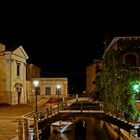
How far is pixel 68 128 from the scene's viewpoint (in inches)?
1686

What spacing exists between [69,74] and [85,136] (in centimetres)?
5159

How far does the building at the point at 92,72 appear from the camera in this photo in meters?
79.6

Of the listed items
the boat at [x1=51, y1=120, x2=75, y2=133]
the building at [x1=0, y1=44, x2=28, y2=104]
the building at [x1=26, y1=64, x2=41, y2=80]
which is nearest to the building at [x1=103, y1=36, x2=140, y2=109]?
the boat at [x1=51, y1=120, x2=75, y2=133]

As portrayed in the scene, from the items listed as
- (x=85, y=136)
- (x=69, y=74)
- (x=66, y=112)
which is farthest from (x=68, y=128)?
(x=69, y=74)

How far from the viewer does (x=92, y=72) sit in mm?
86062

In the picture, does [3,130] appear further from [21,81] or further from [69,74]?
[69,74]

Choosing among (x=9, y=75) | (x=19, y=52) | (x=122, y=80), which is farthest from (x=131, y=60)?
(x=19, y=52)

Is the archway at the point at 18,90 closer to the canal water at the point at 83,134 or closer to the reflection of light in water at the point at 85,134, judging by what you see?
the canal water at the point at 83,134

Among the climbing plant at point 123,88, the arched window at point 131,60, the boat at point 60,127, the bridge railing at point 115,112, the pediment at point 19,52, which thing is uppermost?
the pediment at point 19,52

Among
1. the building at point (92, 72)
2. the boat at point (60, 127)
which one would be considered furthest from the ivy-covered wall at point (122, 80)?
the building at point (92, 72)

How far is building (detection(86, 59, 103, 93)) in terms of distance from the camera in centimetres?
7959

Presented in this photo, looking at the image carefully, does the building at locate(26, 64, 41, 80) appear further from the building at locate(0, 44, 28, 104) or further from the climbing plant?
the climbing plant

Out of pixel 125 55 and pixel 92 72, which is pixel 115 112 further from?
pixel 92 72

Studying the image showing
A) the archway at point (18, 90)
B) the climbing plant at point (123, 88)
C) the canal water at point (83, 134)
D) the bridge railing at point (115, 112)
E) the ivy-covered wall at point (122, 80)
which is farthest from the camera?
the archway at point (18, 90)
